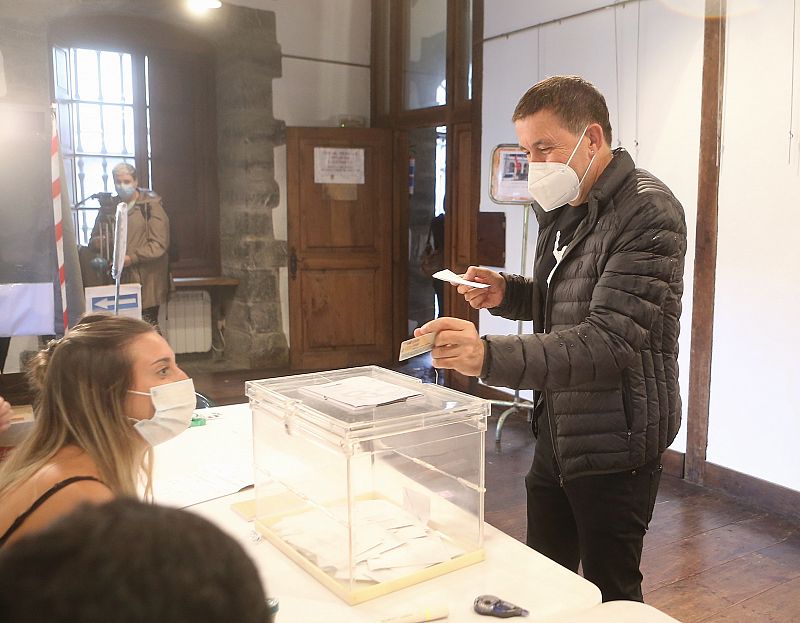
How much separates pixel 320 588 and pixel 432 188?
255 inches

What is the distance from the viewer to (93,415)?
143 cm

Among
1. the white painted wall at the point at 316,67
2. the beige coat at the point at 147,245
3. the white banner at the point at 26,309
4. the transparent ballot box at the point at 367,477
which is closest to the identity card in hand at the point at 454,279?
the transparent ballot box at the point at 367,477

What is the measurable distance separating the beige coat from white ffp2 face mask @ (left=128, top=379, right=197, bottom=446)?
13.9 ft

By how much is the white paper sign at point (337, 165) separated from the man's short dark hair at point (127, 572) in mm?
6084

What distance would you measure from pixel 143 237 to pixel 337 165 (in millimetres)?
1703

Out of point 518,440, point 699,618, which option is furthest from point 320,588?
point 518,440

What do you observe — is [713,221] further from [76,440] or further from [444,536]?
[76,440]

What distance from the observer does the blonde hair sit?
140 cm

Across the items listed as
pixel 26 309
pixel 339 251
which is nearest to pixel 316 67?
pixel 339 251

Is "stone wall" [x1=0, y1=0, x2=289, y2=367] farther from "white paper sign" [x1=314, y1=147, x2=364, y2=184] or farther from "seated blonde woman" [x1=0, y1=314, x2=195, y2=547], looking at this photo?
"seated blonde woman" [x1=0, y1=314, x2=195, y2=547]

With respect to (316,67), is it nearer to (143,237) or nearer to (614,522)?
(143,237)

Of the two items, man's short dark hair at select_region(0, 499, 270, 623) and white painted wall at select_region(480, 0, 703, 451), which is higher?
white painted wall at select_region(480, 0, 703, 451)

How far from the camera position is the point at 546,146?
180cm

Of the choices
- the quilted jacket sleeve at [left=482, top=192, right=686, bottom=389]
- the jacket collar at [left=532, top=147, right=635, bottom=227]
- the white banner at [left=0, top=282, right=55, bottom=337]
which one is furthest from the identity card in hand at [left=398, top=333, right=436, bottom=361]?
the white banner at [left=0, top=282, right=55, bottom=337]
